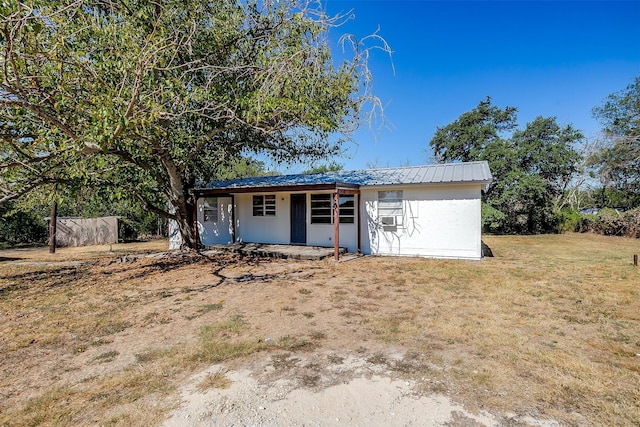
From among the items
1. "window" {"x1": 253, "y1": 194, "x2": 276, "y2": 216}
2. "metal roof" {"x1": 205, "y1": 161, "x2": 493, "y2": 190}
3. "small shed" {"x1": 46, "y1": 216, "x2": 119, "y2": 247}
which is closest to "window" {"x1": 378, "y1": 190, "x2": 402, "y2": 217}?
"metal roof" {"x1": 205, "y1": 161, "x2": 493, "y2": 190}

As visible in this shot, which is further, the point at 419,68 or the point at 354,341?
the point at 419,68

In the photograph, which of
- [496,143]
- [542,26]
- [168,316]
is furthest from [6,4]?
[496,143]

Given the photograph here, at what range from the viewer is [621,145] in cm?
1803

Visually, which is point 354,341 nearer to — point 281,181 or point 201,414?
point 201,414

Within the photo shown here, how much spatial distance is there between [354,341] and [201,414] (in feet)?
6.79

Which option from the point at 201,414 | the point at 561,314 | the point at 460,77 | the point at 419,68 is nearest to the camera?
the point at 201,414

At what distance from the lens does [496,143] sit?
749 inches

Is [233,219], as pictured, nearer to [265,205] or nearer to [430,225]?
[265,205]

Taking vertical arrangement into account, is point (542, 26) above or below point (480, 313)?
above

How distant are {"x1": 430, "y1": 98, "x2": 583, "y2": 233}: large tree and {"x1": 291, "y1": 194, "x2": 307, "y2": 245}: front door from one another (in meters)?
10.9

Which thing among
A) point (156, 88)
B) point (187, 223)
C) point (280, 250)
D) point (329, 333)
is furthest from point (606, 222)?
point (156, 88)

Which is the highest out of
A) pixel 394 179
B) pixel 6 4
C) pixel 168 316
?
pixel 6 4

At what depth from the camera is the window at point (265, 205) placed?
12891 mm

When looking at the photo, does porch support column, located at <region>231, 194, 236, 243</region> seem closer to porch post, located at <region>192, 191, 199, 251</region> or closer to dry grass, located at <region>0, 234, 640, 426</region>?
porch post, located at <region>192, 191, 199, 251</region>
